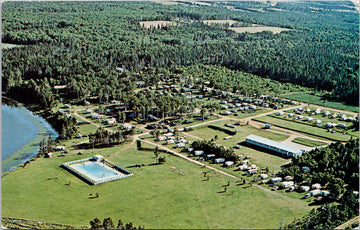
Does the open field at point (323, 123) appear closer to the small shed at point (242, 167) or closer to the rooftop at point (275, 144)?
the rooftop at point (275, 144)

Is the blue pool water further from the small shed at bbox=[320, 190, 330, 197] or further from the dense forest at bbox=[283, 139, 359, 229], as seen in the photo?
the small shed at bbox=[320, 190, 330, 197]

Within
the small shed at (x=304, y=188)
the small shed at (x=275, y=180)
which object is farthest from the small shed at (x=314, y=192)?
the small shed at (x=275, y=180)

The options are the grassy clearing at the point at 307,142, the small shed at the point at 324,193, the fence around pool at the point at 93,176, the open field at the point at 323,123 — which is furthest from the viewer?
the open field at the point at 323,123

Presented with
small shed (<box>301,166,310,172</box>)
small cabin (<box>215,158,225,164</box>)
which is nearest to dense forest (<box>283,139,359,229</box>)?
small shed (<box>301,166,310,172</box>)

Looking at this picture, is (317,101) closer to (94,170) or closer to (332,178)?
(332,178)

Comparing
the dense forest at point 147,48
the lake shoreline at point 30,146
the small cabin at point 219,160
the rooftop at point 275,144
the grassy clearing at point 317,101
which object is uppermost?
the dense forest at point 147,48

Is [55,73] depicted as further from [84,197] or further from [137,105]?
[84,197]

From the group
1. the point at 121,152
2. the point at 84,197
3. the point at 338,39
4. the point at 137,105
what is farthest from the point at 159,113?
the point at 338,39
